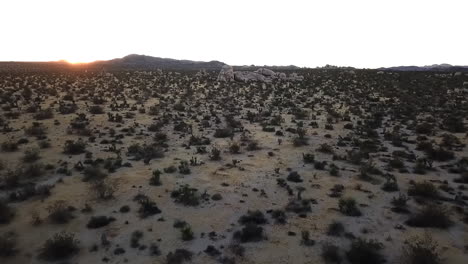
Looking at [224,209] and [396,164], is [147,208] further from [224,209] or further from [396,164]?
[396,164]

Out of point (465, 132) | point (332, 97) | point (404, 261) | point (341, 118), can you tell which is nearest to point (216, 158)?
point (404, 261)

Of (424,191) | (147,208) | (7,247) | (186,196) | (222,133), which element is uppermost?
(222,133)

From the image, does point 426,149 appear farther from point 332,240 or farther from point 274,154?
point 332,240

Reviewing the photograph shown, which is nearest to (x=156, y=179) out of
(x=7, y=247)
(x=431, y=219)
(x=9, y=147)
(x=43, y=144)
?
(x=7, y=247)

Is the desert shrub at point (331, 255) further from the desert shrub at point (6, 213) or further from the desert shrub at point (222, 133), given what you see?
the desert shrub at point (222, 133)

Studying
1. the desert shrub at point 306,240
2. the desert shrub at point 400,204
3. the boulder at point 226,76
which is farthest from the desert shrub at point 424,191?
the boulder at point 226,76

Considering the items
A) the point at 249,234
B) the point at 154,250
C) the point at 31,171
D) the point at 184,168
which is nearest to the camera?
the point at 154,250
